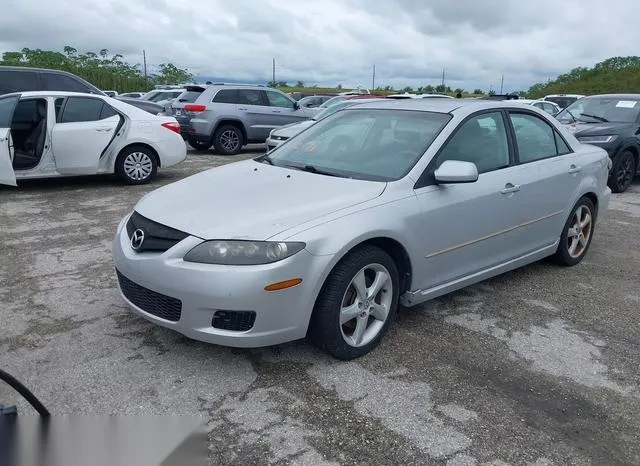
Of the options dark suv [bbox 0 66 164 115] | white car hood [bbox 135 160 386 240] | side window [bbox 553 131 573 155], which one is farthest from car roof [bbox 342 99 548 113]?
dark suv [bbox 0 66 164 115]

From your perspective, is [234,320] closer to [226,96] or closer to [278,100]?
[226,96]

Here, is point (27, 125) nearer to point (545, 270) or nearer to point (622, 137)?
point (545, 270)

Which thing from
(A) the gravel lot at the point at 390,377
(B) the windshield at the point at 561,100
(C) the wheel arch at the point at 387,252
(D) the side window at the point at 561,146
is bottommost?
(A) the gravel lot at the point at 390,377

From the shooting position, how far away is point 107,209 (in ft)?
24.8

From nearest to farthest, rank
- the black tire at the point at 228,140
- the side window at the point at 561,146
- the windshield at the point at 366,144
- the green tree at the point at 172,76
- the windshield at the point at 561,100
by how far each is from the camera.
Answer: the windshield at the point at 366,144 < the side window at the point at 561,146 < the black tire at the point at 228,140 < the windshield at the point at 561,100 < the green tree at the point at 172,76

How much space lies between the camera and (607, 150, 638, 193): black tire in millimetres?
9742

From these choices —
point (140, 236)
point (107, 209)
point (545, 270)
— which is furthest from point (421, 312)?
point (107, 209)

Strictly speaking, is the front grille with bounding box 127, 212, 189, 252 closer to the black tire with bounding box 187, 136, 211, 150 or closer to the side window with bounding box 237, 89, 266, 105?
the black tire with bounding box 187, 136, 211, 150

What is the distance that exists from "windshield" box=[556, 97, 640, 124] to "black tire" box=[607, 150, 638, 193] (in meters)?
0.74

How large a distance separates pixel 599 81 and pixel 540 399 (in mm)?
44066

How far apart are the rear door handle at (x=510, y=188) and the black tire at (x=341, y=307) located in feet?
4.07

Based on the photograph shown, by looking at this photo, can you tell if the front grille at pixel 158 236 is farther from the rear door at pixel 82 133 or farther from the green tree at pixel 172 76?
the green tree at pixel 172 76

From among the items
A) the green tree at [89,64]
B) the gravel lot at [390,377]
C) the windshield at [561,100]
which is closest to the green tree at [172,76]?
the green tree at [89,64]

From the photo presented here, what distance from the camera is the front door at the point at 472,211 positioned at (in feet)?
12.7
